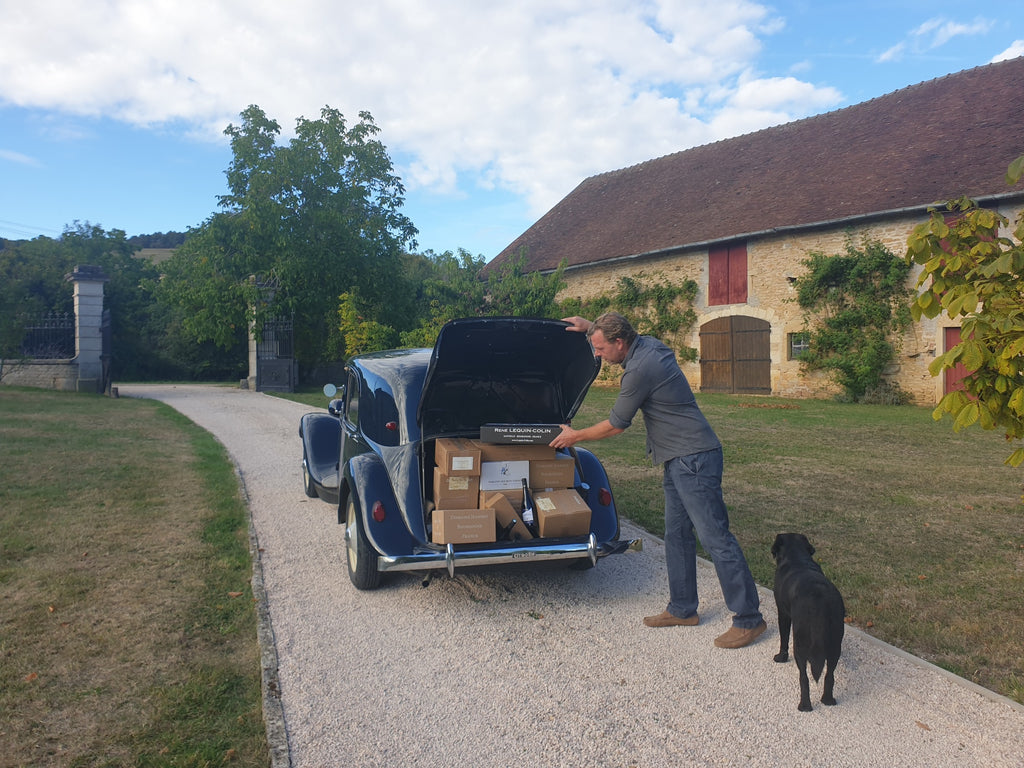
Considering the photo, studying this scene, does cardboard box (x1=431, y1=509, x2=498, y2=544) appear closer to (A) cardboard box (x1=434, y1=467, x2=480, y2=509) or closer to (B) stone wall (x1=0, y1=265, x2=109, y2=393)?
(A) cardboard box (x1=434, y1=467, x2=480, y2=509)

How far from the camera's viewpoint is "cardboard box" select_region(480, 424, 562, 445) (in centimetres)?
473

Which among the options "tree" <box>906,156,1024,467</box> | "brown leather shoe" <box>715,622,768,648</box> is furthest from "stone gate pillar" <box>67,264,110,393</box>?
"tree" <box>906,156,1024,467</box>

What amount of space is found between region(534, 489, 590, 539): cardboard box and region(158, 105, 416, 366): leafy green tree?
2073 cm

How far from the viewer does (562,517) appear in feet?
14.8

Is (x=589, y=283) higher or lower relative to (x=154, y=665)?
higher

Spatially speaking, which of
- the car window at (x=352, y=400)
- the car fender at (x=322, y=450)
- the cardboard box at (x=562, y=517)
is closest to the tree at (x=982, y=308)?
the cardboard box at (x=562, y=517)

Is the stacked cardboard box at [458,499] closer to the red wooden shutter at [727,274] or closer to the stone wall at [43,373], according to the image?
the red wooden shutter at [727,274]

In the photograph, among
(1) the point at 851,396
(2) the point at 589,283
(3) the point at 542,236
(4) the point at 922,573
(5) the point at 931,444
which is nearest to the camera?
(4) the point at 922,573

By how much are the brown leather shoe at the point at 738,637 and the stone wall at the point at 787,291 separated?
47.9 feet

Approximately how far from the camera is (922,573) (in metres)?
5.13

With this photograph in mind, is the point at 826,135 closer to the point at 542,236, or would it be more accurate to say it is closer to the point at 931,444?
the point at 542,236

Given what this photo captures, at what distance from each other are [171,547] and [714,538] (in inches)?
165

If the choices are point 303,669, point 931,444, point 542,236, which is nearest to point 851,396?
point 931,444

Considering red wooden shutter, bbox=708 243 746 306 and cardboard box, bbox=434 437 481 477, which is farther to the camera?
red wooden shutter, bbox=708 243 746 306
